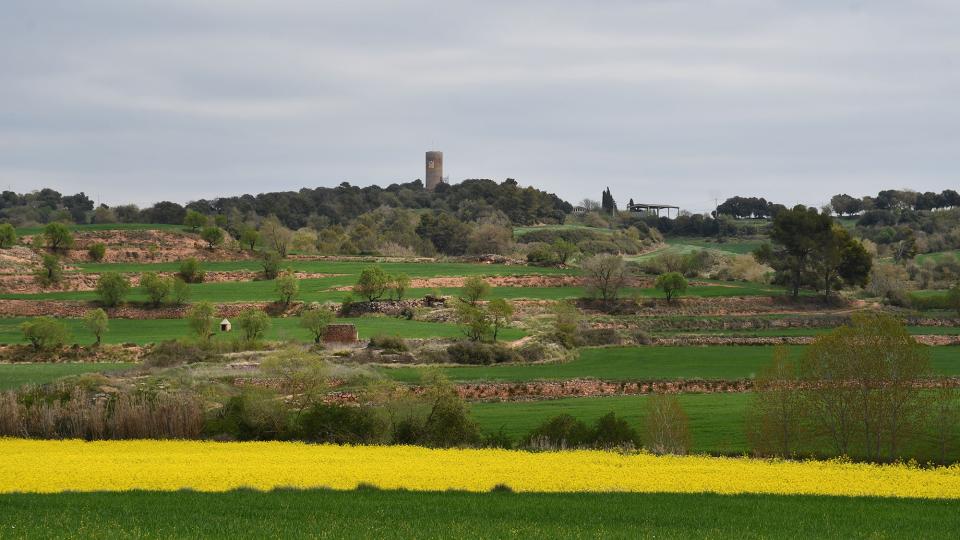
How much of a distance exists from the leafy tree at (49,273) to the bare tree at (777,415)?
7794 centimetres

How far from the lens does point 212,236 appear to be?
129m

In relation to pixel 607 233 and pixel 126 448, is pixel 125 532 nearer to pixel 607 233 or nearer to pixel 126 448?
pixel 126 448

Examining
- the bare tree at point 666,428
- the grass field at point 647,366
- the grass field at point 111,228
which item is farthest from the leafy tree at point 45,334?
the grass field at point 111,228

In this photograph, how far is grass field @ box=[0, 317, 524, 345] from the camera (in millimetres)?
78438

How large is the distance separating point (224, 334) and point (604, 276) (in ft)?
114

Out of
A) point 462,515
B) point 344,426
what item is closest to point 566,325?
point 344,426

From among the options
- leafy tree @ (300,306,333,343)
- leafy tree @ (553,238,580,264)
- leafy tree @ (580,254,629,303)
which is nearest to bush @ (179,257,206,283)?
leafy tree @ (300,306,333,343)

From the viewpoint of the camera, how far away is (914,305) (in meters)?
103

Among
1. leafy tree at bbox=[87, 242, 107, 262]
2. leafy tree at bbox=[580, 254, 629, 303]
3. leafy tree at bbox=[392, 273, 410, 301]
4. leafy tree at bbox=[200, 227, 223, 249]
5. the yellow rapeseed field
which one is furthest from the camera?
leafy tree at bbox=[200, 227, 223, 249]

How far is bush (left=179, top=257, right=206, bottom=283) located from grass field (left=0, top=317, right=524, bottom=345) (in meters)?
19.1

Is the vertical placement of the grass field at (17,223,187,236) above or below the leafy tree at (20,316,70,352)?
above

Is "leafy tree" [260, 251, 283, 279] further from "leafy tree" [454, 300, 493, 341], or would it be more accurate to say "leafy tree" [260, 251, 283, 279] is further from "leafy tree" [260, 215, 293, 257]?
"leafy tree" [454, 300, 493, 341]

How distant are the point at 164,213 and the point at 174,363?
108 meters

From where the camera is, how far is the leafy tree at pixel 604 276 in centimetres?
10075
